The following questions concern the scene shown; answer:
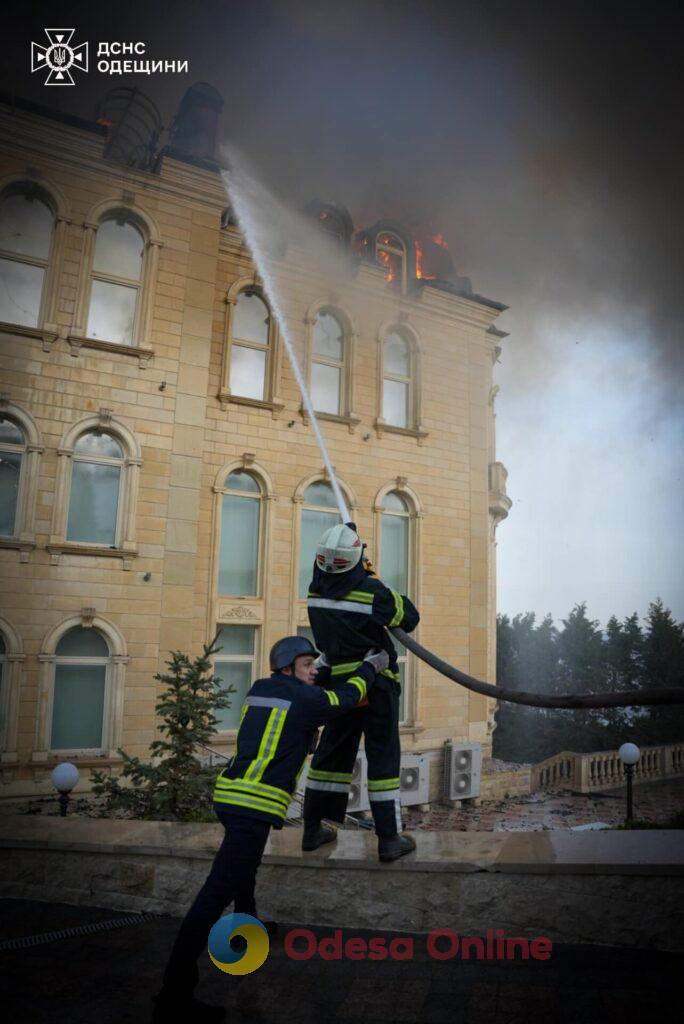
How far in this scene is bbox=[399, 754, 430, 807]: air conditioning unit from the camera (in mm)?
12211

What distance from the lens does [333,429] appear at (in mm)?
12508

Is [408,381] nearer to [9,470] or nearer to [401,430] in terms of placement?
[401,430]

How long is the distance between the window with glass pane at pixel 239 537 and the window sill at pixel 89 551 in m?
1.71

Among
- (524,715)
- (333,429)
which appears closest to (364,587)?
(333,429)

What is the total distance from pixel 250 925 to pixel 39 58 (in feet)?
36.7

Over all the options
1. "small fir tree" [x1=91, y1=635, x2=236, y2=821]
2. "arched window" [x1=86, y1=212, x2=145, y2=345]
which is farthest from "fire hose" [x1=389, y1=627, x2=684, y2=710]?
"arched window" [x1=86, y1=212, x2=145, y2=345]

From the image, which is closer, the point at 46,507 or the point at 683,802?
the point at 46,507

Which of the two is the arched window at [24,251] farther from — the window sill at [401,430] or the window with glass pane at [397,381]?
the window with glass pane at [397,381]

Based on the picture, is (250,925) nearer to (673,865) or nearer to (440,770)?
(673,865)

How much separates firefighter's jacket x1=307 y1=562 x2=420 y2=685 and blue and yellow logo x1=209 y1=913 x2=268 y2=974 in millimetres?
1351

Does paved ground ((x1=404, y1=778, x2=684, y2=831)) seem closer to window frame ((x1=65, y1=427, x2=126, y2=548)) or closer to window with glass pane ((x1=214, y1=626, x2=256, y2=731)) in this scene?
window with glass pane ((x1=214, y1=626, x2=256, y2=731))

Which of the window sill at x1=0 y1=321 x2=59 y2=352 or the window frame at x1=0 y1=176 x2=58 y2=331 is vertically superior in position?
the window frame at x1=0 y1=176 x2=58 y2=331

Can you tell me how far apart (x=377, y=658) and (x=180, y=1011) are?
1.88 m

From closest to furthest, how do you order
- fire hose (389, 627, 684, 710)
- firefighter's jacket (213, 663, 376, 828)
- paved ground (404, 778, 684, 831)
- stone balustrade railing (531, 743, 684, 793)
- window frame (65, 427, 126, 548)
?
fire hose (389, 627, 684, 710), firefighter's jacket (213, 663, 376, 828), window frame (65, 427, 126, 548), paved ground (404, 778, 684, 831), stone balustrade railing (531, 743, 684, 793)
